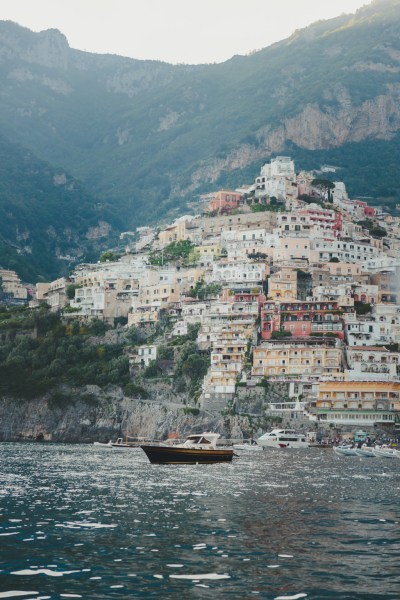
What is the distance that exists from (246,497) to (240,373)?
280ft

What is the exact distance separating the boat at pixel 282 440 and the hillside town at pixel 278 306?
21.2 feet

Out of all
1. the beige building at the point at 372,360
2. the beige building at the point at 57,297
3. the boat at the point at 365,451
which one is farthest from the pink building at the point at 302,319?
the beige building at the point at 57,297

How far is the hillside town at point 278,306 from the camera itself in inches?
5433

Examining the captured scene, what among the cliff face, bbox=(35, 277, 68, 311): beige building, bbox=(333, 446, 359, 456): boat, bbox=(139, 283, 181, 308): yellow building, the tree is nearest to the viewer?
bbox=(333, 446, 359, 456): boat

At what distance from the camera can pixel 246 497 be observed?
57.2 m

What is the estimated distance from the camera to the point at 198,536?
4172 centimetres

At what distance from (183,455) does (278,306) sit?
63.9 meters

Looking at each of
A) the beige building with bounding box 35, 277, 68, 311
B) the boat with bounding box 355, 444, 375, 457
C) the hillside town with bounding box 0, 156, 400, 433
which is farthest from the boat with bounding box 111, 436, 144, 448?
the beige building with bounding box 35, 277, 68, 311

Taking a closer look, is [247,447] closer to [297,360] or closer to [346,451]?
[346,451]

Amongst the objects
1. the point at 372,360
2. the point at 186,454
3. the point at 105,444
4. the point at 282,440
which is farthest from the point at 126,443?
the point at 186,454

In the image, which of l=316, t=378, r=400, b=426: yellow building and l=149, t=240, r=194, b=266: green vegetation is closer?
l=316, t=378, r=400, b=426: yellow building

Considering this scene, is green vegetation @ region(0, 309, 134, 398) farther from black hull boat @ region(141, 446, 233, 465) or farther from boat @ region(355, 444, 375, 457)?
black hull boat @ region(141, 446, 233, 465)

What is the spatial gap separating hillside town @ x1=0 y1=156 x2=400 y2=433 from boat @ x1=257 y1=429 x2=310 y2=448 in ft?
21.2

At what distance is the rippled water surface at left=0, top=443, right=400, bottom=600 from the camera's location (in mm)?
32031
